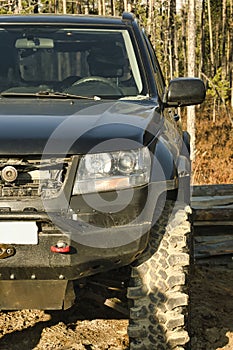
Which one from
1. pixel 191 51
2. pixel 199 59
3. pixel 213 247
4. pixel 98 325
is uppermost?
pixel 191 51

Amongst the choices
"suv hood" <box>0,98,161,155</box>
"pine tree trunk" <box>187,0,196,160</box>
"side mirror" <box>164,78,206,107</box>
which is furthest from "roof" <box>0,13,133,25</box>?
"pine tree trunk" <box>187,0,196,160</box>

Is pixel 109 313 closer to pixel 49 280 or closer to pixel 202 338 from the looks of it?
pixel 202 338

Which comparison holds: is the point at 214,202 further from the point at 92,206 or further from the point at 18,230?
the point at 18,230

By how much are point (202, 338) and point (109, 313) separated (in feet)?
2.40

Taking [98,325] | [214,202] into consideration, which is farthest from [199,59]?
[98,325]

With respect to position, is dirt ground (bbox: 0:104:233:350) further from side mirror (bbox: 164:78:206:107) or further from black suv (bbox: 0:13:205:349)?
side mirror (bbox: 164:78:206:107)

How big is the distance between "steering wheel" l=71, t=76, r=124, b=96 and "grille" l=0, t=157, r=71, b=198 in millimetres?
1320

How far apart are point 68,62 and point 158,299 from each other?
216cm

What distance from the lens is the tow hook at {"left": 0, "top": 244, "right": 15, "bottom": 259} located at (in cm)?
281

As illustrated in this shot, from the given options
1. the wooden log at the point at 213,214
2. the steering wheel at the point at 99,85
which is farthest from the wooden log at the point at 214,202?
the steering wheel at the point at 99,85

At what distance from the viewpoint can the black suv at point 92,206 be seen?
280 centimetres

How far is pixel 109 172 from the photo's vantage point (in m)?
2.87

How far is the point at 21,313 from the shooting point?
4.37 meters

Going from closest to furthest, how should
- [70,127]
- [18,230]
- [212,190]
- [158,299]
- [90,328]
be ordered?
[18,230] → [70,127] → [158,299] → [90,328] → [212,190]
